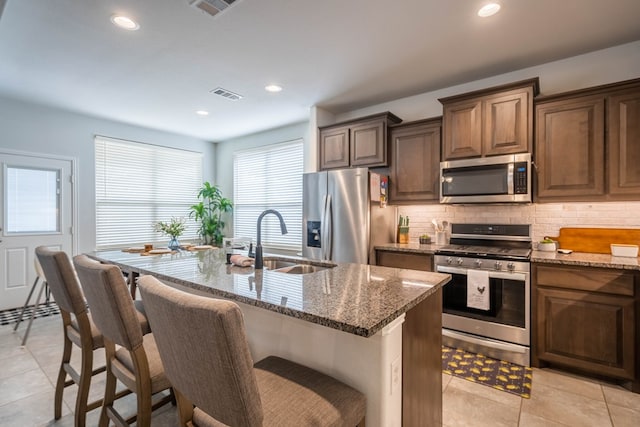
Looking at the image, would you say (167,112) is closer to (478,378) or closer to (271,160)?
(271,160)

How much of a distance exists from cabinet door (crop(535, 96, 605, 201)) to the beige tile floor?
1.44 metres

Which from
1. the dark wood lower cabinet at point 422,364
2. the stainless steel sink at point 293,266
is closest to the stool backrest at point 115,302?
the stainless steel sink at point 293,266

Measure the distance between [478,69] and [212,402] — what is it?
3.47 meters

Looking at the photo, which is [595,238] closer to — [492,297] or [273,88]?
[492,297]

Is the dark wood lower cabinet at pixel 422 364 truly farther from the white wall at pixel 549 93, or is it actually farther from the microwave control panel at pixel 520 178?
the white wall at pixel 549 93

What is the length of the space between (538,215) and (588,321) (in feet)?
3.40

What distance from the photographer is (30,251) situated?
4.09 m

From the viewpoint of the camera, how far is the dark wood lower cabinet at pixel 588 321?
2.20 meters

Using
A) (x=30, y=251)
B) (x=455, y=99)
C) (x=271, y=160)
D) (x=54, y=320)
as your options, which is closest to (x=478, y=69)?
(x=455, y=99)

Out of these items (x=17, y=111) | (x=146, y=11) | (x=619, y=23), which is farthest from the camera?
(x=17, y=111)

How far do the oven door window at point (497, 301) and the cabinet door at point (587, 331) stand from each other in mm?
130

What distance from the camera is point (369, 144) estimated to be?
146 inches

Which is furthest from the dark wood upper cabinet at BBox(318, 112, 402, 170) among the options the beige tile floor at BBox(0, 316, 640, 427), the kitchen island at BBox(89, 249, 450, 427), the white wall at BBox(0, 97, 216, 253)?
the white wall at BBox(0, 97, 216, 253)

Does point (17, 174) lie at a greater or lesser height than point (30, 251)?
greater
